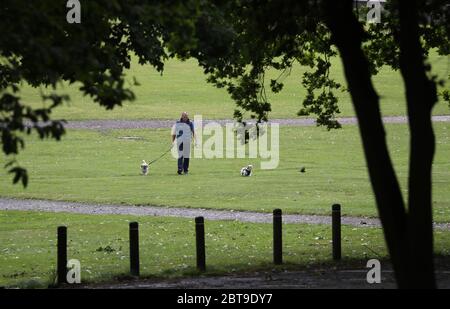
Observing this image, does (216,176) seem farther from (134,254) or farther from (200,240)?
(134,254)

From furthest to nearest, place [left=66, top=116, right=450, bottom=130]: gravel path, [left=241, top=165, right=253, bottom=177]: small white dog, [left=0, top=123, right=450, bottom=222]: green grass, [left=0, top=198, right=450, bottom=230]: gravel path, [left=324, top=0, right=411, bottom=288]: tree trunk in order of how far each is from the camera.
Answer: [left=66, top=116, right=450, bottom=130]: gravel path, [left=241, top=165, right=253, bottom=177]: small white dog, [left=0, top=123, right=450, bottom=222]: green grass, [left=0, top=198, right=450, bottom=230]: gravel path, [left=324, top=0, right=411, bottom=288]: tree trunk

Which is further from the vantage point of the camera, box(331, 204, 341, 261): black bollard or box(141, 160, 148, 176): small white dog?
box(141, 160, 148, 176): small white dog

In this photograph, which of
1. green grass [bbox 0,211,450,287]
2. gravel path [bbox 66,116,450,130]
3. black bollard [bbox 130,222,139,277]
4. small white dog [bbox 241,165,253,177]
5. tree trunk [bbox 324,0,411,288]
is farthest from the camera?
gravel path [bbox 66,116,450,130]

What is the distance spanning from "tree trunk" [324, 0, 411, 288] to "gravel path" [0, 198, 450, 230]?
12.4 metres

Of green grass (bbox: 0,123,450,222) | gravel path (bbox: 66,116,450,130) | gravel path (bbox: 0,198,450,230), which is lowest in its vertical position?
gravel path (bbox: 0,198,450,230)

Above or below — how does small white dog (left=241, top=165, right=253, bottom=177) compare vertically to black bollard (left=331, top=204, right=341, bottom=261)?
above

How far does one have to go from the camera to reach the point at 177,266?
16266 millimetres

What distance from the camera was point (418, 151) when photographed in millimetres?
9047

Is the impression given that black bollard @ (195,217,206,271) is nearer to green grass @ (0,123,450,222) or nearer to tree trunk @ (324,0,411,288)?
tree trunk @ (324,0,411,288)

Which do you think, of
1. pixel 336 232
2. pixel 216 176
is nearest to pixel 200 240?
pixel 336 232

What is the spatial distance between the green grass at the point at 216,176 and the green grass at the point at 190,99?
776cm

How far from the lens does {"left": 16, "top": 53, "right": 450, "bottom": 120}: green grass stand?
55.1 meters

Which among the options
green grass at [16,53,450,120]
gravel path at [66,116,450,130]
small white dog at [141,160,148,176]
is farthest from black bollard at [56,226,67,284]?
green grass at [16,53,450,120]

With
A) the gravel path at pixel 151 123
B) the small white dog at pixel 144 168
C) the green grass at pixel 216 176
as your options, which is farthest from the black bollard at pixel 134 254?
the gravel path at pixel 151 123
